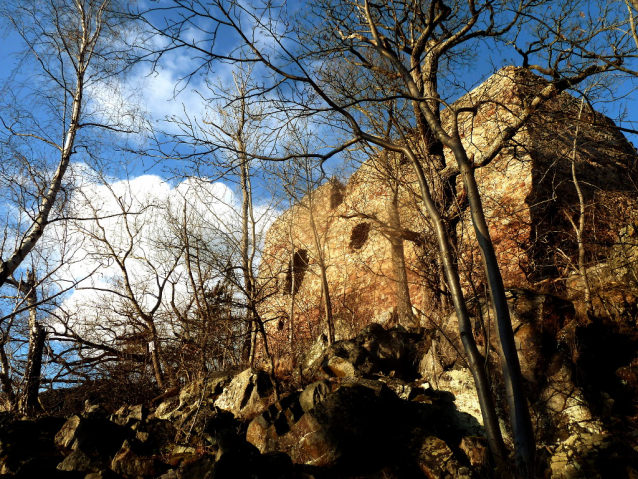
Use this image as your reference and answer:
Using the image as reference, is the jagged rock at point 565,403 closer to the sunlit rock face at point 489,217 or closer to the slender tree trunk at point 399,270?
the sunlit rock face at point 489,217

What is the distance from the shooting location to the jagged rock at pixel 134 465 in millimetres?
4871

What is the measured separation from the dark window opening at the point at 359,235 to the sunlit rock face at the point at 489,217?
4 cm

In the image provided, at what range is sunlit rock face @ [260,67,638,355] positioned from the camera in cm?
802

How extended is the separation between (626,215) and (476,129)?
4.72 meters

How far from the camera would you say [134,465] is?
4957mm

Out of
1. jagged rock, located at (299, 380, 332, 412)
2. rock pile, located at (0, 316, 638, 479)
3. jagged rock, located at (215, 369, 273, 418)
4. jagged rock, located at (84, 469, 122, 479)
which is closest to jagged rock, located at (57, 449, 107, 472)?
rock pile, located at (0, 316, 638, 479)

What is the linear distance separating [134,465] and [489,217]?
5686mm

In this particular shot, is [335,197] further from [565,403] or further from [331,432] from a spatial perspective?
[331,432]

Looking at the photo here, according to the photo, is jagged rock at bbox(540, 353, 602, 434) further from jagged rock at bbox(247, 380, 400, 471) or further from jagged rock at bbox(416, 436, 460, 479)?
jagged rock at bbox(247, 380, 400, 471)

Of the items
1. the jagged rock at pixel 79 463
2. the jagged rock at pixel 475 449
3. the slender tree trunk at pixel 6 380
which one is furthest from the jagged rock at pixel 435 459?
the slender tree trunk at pixel 6 380

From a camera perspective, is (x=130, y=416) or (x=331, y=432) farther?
(x=130, y=416)

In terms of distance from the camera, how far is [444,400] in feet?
18.6

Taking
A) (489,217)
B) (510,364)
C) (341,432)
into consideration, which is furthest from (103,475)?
(489,217)

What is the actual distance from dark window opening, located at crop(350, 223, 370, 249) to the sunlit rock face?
0.04 metres
